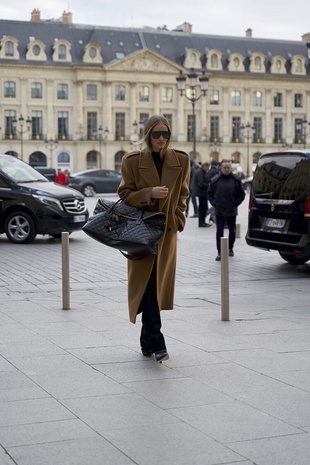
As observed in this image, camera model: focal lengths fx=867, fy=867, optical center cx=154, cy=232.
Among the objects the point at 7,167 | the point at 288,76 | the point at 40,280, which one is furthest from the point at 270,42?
the point at 40,280

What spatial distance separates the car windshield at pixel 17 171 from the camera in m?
19.0

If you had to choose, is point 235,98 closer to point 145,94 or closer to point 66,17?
point 145,94

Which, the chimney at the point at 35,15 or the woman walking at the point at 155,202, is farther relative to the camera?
the chimney at the point at 35,15

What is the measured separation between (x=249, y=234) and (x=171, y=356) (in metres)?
7.44

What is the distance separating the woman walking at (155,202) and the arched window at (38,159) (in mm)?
89825

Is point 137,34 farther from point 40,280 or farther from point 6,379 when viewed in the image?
point 6,379

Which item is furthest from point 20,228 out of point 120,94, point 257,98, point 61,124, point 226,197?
point 257,98

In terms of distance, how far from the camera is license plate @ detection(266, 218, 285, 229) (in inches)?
530

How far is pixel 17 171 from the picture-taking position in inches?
762

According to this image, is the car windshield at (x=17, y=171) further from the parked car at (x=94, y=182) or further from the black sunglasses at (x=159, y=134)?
the parked car at (x=94, y=182)

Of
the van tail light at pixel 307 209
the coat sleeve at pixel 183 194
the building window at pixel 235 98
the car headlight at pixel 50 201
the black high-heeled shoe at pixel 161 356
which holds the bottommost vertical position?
the black high-heeled shoe at pixel 161 356

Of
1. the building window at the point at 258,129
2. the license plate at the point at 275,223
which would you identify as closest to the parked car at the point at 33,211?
the license plate at the point at 275,223

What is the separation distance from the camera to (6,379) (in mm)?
6168

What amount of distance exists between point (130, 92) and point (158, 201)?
94.7 meters
